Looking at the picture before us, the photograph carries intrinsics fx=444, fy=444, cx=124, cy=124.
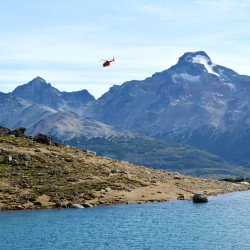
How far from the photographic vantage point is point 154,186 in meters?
120

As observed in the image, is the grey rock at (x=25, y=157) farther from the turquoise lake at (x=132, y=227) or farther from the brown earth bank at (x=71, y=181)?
the turquoise lake at (x=132, y=227)

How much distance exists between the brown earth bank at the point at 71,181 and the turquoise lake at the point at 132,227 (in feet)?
17.1

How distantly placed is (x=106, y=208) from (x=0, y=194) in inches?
949

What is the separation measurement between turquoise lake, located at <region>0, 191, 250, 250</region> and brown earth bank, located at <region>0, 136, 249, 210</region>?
5214 mm

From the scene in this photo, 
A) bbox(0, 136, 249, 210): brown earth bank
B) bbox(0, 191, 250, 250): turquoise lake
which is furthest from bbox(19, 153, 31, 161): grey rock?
bbox(0, 191, 250, 250): turquoise lake

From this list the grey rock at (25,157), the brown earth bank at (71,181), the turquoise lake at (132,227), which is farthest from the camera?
the grey rock at (25,157)

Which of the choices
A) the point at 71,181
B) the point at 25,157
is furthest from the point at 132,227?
the point at 25,157

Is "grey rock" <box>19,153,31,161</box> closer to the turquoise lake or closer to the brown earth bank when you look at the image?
the brown earth bank

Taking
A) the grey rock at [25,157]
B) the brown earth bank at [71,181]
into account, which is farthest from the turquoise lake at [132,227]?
the grey rock at [25,157]

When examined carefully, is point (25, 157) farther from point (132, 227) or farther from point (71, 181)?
point (132, 227)

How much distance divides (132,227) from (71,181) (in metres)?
30.5

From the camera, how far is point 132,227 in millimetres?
85312

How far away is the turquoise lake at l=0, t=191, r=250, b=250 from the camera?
7462 centimetres

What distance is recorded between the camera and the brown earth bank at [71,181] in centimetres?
10200
